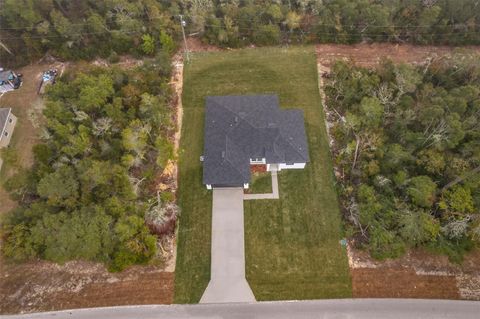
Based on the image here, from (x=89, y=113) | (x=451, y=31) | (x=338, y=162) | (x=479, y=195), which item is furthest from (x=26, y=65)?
(x=451, y=31)

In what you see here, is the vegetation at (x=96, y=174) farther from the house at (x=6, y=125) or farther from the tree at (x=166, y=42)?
the house at (x=6, y=125)

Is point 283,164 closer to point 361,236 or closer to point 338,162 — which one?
point 338,162

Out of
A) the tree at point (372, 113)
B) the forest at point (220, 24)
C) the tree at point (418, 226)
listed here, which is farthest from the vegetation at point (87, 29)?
the tree at point (418, 226)

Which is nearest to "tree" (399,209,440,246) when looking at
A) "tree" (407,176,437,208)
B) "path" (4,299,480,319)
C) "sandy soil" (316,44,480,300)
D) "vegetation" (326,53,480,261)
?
"vegetation" (326,53,480,261)

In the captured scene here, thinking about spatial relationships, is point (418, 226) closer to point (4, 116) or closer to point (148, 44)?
point (148, 44)

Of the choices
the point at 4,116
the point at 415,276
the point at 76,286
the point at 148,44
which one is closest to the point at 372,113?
the point at 415,276

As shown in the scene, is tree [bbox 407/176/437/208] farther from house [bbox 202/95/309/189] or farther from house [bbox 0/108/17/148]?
house [bbox 0/108/17/148]
